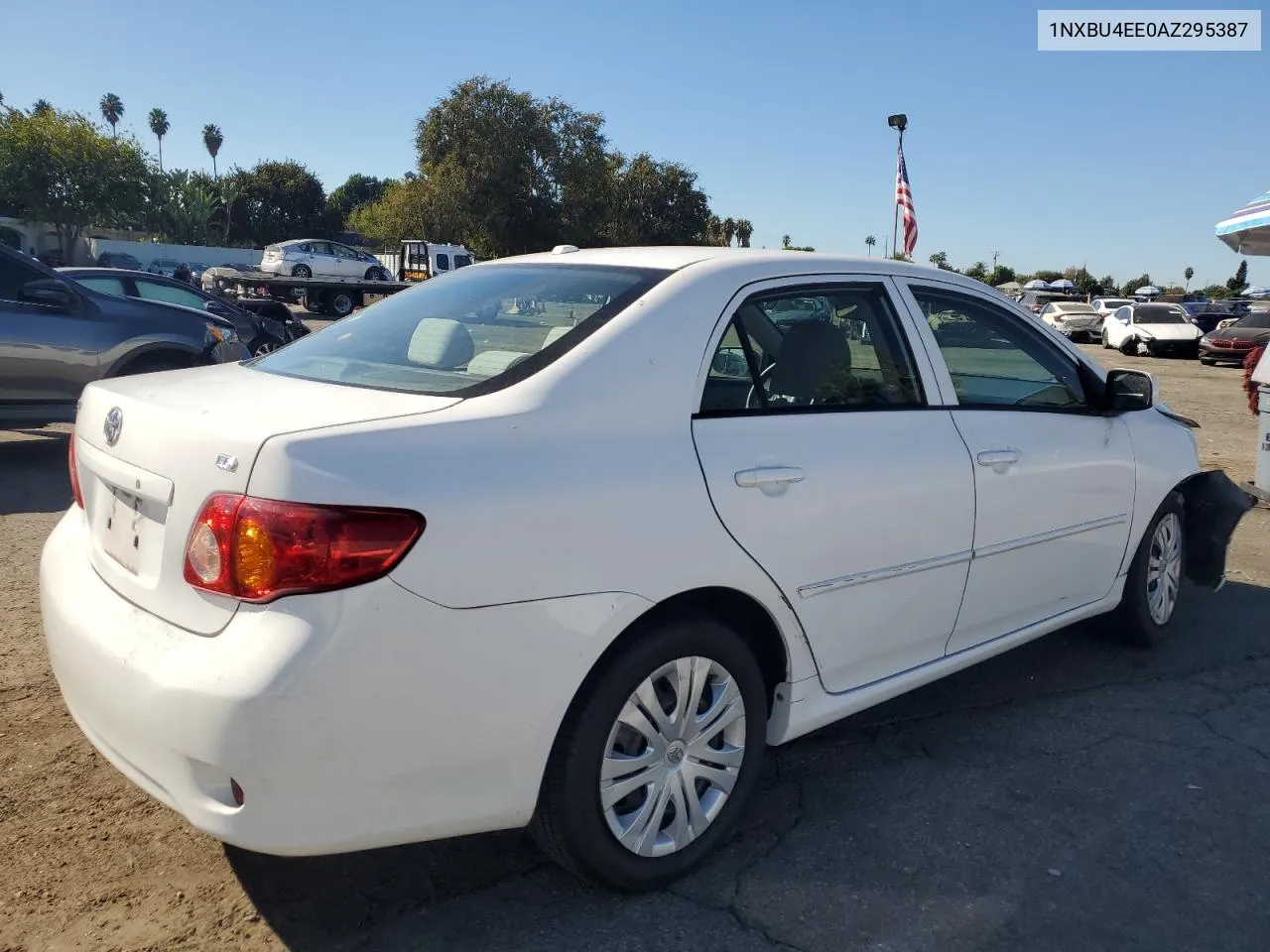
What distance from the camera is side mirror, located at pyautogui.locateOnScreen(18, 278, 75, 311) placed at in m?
7.63

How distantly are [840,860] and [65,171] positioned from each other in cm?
5926

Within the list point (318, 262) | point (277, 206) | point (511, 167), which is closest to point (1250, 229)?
point (318, 262)

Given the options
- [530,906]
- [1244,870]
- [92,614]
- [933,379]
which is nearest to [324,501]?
[92,614]

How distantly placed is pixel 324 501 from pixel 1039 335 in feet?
9.83

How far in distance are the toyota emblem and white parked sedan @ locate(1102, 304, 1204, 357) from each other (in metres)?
30.6

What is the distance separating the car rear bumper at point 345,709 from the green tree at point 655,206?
154ft

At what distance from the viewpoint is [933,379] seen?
3463 mm

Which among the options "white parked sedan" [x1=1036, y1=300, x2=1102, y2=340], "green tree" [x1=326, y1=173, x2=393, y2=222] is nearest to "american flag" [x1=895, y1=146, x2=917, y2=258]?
"white parked sedan" [x1=1036, y1=300, x2=1102, y2=340]

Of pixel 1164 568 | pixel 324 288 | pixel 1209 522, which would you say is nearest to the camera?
pixel 1164 568

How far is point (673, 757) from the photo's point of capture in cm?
271

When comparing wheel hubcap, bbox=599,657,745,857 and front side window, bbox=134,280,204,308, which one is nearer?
wheel hubcap, bbox=599,657,745,857

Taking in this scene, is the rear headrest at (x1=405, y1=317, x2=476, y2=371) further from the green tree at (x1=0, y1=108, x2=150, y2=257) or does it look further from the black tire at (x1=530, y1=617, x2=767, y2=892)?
the green tree at (x1=0, y1=108, x2=150, y2=257)

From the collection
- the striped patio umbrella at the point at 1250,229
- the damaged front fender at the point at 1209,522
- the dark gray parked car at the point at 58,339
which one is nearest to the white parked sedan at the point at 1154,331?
the striped patio umbrella at the point at 1250,229

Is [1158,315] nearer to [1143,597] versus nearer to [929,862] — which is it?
[1143,597]
